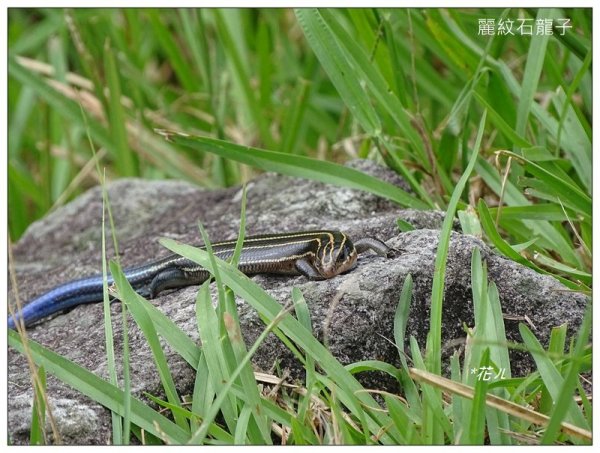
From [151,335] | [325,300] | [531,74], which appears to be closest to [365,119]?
[531,74]

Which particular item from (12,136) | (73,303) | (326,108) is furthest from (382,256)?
(12,136)

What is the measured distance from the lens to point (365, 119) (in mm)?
4113

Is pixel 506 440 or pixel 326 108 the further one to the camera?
pixel 326 108

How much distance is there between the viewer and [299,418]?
2.67 m

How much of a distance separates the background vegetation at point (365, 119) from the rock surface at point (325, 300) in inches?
5.8

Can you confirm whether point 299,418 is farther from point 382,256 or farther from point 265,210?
point 265,210

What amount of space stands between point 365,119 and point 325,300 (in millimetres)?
1240

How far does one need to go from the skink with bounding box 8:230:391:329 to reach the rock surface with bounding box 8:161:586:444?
0.19 feet

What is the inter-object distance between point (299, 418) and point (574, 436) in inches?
30.6

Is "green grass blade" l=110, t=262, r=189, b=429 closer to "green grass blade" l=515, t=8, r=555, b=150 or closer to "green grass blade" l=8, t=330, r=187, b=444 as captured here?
"green grass blade" l=8, t=330, r=187, b=444

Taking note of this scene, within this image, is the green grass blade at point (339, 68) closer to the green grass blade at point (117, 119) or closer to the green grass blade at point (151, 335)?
the green grass blade at point (151, 335)

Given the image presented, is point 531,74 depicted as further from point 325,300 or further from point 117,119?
point 117,119

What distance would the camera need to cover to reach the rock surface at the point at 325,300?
9.57 ft

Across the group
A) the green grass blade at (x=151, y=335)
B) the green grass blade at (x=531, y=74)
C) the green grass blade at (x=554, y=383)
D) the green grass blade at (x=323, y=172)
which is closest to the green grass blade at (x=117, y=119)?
the green grass blade at (x=323, y=172)
